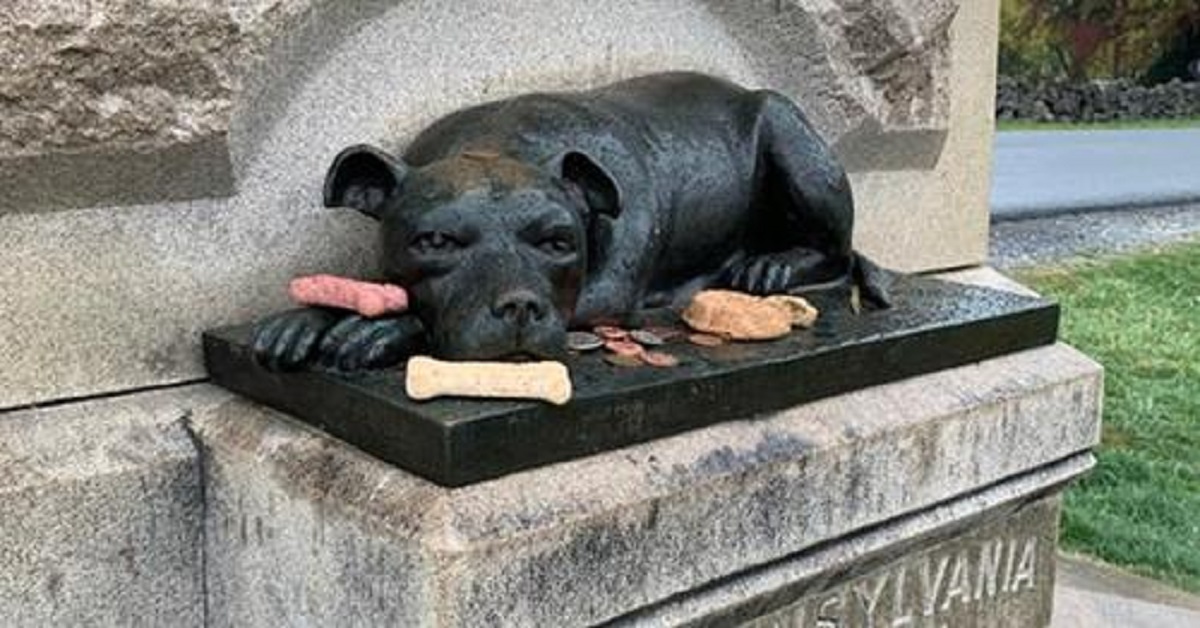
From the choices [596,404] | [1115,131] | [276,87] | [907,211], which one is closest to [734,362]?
[596,404]

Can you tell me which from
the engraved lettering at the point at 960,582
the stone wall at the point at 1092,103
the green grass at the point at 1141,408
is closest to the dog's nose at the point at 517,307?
the engraved lettering at the point at 960,582

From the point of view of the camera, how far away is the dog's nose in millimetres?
1962

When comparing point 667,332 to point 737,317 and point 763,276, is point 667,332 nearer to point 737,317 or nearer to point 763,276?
point 737,317

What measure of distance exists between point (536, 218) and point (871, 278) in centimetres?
84

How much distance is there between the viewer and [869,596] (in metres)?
2.42

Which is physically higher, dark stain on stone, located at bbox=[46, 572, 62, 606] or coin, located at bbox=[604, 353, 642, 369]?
coin, located at bbox=[604, 353, 642, 369]

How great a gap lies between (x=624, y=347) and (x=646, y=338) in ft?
0.26

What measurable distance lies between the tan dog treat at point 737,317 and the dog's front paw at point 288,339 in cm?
55

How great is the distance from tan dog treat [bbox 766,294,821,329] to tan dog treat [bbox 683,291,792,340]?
1 cm

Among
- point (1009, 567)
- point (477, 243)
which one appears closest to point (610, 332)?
point (477, 243)

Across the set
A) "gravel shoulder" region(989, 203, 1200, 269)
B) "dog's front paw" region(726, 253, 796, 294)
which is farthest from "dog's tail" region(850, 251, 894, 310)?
"gravel shoulder" region(989, 203, 1200, 269)

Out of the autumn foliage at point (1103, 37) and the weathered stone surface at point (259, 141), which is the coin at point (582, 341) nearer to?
the weathered stone surface at point (259, 141)

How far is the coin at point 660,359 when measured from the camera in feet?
6.93

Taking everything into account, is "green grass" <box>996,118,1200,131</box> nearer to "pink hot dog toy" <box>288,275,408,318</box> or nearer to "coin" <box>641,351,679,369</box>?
"coin" <box>641,351,679,369</box>
